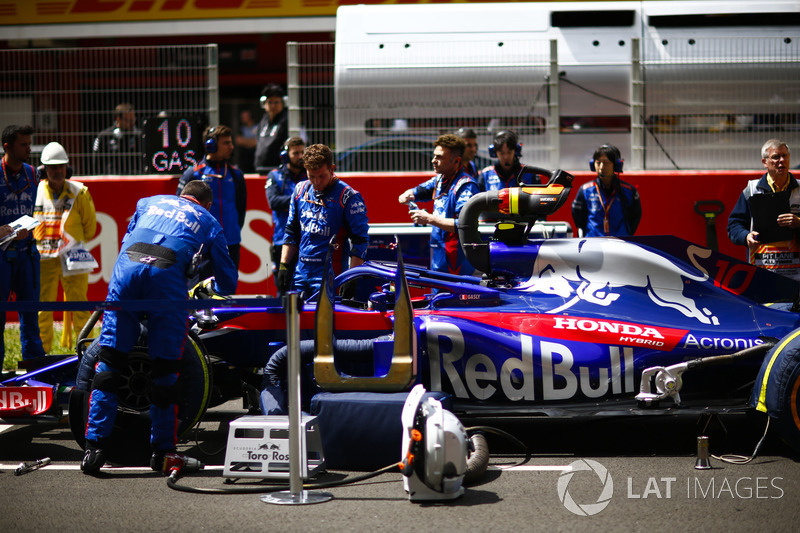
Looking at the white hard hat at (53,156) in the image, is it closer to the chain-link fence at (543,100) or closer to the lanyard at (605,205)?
the chain-link fence at (543,100)

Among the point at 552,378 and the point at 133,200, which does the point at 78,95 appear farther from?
the point at 552,378

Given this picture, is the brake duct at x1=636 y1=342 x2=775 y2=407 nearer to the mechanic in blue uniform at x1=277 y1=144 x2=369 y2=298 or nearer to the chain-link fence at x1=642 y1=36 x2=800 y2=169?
the mechanic in blue uniform at x1=277 y1=144 x2=369 y2=298

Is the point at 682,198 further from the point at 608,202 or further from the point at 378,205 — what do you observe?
the point at 378,205

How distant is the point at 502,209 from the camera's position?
266 inches

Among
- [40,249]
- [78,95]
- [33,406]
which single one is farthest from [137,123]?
[33,406]

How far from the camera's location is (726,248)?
10.5 m

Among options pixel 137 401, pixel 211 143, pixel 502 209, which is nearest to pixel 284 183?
pixel 211 143

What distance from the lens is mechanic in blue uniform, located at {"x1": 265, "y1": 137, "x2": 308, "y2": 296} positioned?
9.49m

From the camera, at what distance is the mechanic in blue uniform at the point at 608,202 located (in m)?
8.90

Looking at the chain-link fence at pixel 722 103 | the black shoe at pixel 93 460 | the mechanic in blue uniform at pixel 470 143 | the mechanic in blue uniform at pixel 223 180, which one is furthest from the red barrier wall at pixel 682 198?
the black shoe at pixel 93 460

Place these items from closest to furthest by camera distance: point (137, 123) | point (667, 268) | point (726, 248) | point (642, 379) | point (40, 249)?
point (642, 379)
point (667, 268)
point (40, 249)
point (726, 248)
point (137, 123)

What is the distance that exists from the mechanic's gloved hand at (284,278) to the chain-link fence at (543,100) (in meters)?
3.60

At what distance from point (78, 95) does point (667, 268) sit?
7.33m

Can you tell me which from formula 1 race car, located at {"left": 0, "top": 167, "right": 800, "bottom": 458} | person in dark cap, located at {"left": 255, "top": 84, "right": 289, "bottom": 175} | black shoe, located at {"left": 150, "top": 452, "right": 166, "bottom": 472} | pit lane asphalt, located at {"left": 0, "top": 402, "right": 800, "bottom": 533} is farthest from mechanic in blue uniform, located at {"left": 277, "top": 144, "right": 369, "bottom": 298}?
person in dark cap, located at {"left": 255, "top": 84, "right": 289, "bottom": 175}
